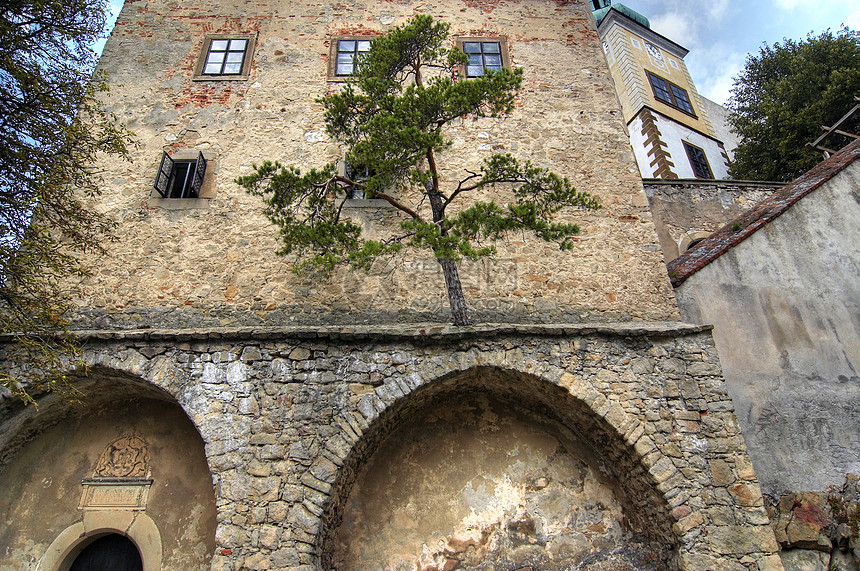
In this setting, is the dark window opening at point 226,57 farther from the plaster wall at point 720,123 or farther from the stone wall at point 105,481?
the plaster wall at point 720,123

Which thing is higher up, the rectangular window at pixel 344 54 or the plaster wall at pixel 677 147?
the plaster wall at pixel 677 147

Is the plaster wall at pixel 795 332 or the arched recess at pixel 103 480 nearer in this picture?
the arched recess at pixel 103 480

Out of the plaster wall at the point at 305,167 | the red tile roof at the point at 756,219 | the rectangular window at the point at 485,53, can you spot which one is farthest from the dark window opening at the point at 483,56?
the red tile roof at the point at 756,219

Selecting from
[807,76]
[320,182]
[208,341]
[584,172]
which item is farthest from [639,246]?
[807,76]

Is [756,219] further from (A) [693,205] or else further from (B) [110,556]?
(B) [110,556]

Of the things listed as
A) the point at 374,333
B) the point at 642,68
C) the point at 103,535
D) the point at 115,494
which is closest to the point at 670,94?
the point at 642,68

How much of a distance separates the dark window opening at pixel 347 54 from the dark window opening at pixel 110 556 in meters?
7.70

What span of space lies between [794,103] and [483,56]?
10.6 metres

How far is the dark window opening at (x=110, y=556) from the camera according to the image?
5.75m

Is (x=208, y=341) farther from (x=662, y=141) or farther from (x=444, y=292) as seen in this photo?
(x=662, y=141)

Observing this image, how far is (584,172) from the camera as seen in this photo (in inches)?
307

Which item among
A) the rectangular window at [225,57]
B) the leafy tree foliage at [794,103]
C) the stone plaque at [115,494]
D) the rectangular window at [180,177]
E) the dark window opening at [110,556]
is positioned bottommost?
the dark window opening at [110,556]

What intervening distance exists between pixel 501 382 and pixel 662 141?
13.0 meters

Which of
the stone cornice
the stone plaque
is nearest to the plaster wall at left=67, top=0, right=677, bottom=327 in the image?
the stone cornice
